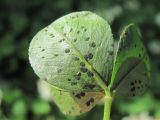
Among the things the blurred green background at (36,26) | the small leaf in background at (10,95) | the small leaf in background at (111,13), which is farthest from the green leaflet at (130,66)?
the small leaf in background at (111,13)

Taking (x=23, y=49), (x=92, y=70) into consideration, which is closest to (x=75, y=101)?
(x=92, y=70)

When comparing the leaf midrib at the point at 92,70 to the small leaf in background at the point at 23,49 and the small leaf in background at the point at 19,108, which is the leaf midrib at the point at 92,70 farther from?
the small leaf in background at the point at 23,49

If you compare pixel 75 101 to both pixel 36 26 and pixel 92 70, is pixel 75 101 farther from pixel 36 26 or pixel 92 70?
pixel 36 26

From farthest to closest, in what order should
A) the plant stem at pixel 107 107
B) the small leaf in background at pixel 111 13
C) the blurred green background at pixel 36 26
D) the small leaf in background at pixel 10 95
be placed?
1. the small leaf in background at pixel 111 13
2. the blurred green background at pixel 36 26
3. the small leaf in background at pixel 10 95
4. the plant stem at pixel 107 107

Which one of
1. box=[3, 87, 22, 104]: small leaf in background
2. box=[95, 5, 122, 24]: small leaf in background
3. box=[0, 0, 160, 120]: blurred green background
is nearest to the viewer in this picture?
box=[3, 87, 22, 104]: small leaf in background

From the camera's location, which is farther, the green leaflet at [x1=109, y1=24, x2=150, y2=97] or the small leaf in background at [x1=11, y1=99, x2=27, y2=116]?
the small leaf in background at [x1=11, y1=99, x2=27, y2=116]

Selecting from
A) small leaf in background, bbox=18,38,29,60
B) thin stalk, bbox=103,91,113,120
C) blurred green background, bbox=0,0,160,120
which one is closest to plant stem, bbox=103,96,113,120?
thin stalk, bbox=103,91,113,120

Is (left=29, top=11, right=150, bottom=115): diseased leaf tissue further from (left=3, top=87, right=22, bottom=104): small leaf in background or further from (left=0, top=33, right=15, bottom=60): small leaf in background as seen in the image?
(left=0, top=33, right=15, bottom=60): small leaf in background
